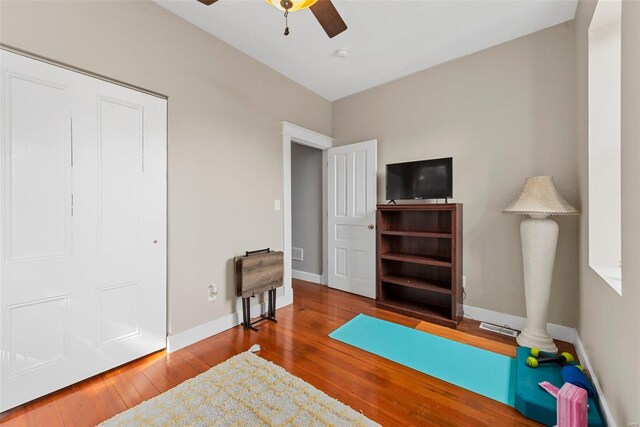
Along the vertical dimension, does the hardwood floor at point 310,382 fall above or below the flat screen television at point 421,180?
below

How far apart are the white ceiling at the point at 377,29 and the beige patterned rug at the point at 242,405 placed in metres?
2.77

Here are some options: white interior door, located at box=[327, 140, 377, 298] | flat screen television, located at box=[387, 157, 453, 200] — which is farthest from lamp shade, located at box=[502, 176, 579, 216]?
white interior door, located at box=[327, 140, 377, 298]

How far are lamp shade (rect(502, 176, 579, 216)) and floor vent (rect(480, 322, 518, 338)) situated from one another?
1.15 metres

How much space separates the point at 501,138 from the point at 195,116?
9.52ft

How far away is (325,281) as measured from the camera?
394 cm

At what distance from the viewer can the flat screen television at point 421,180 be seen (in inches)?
106

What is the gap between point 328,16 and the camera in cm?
165

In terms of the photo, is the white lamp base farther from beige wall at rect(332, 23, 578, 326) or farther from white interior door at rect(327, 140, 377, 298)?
white interior door at rect(327, 140, 377, 298)

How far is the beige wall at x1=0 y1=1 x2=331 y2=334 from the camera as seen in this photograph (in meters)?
1.66

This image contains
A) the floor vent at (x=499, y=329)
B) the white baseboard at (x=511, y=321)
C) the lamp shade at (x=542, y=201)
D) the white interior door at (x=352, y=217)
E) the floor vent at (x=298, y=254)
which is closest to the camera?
the lamp shade at (x=542, y=201)

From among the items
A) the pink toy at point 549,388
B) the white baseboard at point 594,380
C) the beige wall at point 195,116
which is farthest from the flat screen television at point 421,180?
the pink toy at point 549,388

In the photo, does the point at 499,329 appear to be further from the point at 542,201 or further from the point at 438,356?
the point at 542,201

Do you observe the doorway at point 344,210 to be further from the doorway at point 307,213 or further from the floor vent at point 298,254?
the floor vent at point 298,254

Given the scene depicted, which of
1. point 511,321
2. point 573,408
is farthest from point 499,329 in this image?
point 573,408
